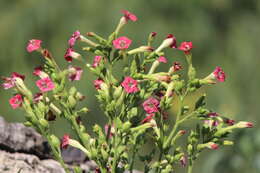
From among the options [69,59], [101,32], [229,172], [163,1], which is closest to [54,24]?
[101,32]

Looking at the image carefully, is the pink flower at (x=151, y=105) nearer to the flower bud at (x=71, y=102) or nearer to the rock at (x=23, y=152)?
the flower bud at (x=71, y=102)

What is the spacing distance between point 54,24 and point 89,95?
3.82ft

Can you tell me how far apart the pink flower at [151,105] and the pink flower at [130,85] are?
5.4 inches

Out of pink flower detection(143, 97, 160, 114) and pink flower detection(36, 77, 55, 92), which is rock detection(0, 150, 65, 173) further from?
pink flower detection(143, 97, 160, 114)

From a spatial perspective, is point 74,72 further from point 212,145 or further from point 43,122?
point 212,145

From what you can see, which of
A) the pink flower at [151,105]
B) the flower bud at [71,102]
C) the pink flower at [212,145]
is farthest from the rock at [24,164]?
the pink flower at [212,145]

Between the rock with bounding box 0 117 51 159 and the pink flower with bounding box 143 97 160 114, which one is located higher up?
the pink flower with bounding box 143 97 160 114

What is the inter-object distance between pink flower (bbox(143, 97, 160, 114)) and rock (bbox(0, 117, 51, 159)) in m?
0.97

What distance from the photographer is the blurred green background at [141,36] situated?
7434 millimetres

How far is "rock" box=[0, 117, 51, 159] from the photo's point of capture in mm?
2986

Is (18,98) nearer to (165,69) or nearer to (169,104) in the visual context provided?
(169,104)

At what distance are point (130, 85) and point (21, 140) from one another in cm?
108

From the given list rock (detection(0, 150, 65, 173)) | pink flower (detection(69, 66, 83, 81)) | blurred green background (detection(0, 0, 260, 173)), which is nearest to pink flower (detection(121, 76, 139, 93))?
pink flower (detection(69, 66, 83, 81))

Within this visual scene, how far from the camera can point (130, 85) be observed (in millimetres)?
2158
